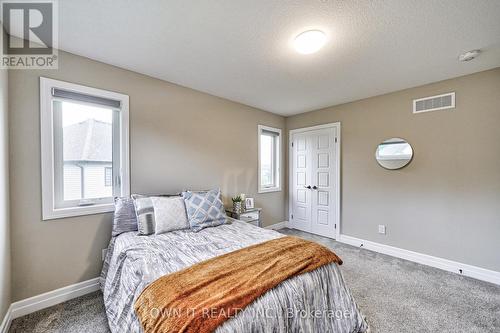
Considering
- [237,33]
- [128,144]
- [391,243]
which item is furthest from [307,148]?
[128,144]

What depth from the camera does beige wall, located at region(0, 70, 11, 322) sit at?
1.63 m

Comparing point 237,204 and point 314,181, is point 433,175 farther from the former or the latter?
point 237,204

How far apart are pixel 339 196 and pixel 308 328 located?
2737 millimetres

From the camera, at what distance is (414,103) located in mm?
2984

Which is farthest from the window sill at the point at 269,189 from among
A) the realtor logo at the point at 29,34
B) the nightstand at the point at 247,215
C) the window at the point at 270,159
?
the realtor logo at the point at 29,34

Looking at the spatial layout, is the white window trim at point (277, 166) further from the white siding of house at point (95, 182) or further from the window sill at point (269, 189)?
the white siding of house at point (95, 182)

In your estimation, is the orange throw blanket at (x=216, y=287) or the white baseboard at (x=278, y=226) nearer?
the orange throw blanket at (x=216, y=287)

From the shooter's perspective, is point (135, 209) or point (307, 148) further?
point (307, 148)

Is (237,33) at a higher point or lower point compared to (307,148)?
higher

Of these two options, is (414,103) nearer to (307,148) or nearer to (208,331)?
(307,148)

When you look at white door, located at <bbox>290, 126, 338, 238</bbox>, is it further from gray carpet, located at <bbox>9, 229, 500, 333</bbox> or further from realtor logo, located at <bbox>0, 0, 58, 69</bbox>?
realtor logo, located at <bbox>0, 0, 58, 69</bbox>

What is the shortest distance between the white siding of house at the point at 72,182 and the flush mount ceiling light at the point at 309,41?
2.57 meters

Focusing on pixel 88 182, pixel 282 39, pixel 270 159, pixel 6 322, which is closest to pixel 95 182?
pixel 88 182

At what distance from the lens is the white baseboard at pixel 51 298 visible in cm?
184
